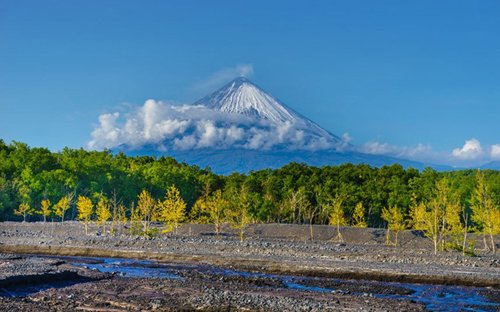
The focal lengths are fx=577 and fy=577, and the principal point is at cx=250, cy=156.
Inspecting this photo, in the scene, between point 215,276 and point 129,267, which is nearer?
point 215,276

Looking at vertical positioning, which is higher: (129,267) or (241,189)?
(241,189)

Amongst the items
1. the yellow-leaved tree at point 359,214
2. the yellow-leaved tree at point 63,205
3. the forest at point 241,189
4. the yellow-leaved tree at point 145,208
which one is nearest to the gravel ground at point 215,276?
the yellow-leaved tree at point 63,205

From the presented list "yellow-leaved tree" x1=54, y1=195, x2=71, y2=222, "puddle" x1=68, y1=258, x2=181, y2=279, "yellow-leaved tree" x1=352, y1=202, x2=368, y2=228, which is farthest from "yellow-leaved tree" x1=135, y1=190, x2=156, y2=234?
"yellow-leaved tree" x1=352, y1=202, x2=368, y2=228

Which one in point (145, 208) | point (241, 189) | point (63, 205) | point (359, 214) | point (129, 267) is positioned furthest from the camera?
point (241, 189)

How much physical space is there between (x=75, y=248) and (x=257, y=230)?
2703 centimetres

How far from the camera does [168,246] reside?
46.3m

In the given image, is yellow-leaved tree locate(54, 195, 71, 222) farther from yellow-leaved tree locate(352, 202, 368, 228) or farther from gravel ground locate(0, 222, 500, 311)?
yellow-leaved tree locate(352, 202, 368, 228)

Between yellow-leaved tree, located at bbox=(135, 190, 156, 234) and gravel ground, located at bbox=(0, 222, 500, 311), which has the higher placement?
yellow-leaved tree, located at bbox=(135, 190, 156, 234)

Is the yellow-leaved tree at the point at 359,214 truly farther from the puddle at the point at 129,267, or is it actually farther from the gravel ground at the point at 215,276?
the puddle at the point at 129,267

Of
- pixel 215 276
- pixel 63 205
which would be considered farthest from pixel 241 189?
pixel 215 276

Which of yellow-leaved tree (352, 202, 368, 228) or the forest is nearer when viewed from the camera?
yellow-leaved tree (352, 202, 368, 228)

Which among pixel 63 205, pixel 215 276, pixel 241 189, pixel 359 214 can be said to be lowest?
pixel 215 276

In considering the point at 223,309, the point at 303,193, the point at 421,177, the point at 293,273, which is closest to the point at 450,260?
the point at 293,273

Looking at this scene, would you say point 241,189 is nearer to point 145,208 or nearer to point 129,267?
point 145,208
